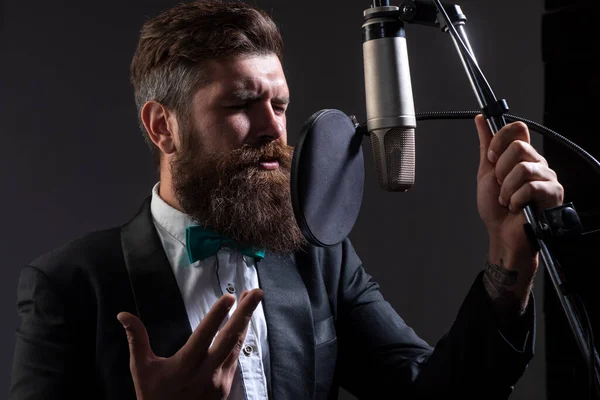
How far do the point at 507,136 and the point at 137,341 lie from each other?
65cm

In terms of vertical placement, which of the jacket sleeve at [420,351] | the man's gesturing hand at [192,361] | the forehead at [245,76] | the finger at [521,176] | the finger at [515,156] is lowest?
the jacket sleeve at [420,351]

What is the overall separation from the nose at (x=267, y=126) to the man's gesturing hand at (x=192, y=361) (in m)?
0.46

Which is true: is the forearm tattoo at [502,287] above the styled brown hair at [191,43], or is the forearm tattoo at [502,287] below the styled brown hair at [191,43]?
below

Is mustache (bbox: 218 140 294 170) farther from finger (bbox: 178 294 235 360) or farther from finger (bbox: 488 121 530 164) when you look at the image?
finger (bbox: 488 121 530 164)

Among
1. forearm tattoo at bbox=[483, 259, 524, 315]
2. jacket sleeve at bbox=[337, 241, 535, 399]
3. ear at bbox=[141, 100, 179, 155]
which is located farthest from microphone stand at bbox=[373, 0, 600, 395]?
ear at bbox=[141, 100, 179, 155]

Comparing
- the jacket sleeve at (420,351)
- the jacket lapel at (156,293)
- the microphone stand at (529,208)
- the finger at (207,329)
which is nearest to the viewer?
the microphone stand at (529,208)

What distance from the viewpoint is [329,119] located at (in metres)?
1.04

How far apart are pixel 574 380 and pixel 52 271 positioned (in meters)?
1.62

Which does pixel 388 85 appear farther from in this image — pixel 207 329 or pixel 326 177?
pixel 207 329

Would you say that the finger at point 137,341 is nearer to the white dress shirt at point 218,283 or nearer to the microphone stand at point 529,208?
the white dress shirt at point 218,283

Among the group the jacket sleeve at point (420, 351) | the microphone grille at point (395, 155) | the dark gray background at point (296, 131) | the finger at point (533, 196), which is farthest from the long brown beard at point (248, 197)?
the dark gray background at point (296, 131)

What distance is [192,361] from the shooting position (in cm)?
116

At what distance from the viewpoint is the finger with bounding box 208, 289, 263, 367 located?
1.15 meters

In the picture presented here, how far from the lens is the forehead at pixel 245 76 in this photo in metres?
1.54
